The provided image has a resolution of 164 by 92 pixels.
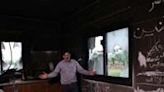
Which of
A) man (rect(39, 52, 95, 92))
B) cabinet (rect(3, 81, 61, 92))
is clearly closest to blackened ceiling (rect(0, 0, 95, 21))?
man (rect(39, 52, 95, 92))

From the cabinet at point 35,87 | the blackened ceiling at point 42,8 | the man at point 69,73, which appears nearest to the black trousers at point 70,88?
the man at point 69,73

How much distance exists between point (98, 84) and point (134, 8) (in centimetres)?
167

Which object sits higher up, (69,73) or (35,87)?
(69,73)

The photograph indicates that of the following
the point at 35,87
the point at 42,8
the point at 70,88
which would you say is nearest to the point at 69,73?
the point at 70,88

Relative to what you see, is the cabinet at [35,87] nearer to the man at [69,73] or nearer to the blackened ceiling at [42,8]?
the man at [69,73]

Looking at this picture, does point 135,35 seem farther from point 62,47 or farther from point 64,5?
point 62,47

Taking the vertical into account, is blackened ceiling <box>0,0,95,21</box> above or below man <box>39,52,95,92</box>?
above

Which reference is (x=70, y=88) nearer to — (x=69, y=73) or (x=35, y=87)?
(x=69, y=73)

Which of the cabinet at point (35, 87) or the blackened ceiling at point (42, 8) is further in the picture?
the cabinet at point (35, 87)

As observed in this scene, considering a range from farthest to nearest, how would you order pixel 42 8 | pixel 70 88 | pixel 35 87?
pixel 35 87
pixel 42 8
pixel 70 88

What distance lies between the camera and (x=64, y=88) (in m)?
4.57

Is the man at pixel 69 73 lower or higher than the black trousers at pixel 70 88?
higher

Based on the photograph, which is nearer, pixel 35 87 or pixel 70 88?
pixel 70 88

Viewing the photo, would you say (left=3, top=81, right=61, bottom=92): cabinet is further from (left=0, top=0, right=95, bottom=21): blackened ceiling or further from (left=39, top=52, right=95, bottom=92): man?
(left=0, top=0, right=95, bottom=21): blackened ceiling
